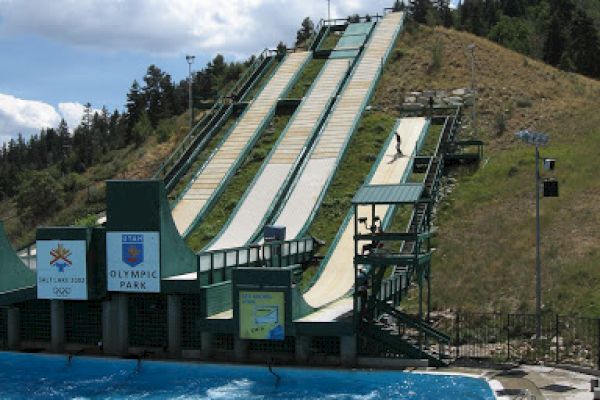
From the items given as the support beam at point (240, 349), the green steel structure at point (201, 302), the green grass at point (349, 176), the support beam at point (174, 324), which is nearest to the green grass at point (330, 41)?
the green grass at point (349, 176)

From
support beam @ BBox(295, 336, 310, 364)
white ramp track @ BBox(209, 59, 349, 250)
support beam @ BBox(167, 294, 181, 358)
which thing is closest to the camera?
support beam @ BBox(295, 336, 310, 364)

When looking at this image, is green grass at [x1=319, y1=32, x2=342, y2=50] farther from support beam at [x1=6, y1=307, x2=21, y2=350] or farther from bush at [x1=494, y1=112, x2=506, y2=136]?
support beam at [x1=6, y1=307, x2=21, y2=350]

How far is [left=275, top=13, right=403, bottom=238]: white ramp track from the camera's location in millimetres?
40344

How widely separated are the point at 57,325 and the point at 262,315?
7.89 m

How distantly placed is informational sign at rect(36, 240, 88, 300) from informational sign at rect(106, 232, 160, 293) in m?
0.95

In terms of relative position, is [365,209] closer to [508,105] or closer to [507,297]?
[507,297]

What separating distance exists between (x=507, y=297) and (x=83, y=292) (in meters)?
14.3

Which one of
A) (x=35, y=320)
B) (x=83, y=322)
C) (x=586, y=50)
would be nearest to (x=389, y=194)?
(x=83, y=322)

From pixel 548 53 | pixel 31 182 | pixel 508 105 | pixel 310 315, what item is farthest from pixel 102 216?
pixel 548 53

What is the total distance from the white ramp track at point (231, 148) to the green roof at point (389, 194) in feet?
52.8

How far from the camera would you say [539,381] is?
22391 mm

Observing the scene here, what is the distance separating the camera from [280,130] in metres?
52.0

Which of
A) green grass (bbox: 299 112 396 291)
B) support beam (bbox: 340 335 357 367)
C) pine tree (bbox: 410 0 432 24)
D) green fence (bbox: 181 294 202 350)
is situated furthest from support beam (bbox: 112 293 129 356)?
pine tree (bbox: 410 0 432 24)

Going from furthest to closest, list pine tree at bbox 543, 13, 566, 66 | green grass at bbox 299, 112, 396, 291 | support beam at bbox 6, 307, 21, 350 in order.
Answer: pine tree at bbox 543, 13, 566, 66 < green grass at bbox 299, 112, 396, 291 < support beam at bbox 6, 307, 21, 350
